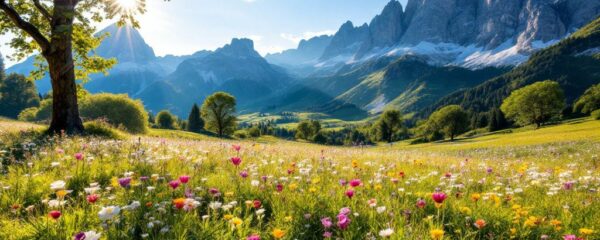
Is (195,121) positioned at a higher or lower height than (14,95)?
lower

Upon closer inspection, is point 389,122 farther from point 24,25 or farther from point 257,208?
point 257,208

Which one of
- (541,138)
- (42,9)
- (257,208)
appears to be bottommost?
(541,138)

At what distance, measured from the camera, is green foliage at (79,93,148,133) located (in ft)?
202

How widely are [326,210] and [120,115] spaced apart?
2640 inches

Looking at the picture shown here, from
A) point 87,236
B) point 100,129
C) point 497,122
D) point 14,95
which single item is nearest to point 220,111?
point 100,129

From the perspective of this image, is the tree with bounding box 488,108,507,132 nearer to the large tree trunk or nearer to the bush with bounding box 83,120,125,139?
the bush with bounding box 83,120,125,139

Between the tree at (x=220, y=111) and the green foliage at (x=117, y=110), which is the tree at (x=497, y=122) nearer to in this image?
the tree at (x=220, y=111)

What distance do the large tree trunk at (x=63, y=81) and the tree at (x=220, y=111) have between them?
2633 inches

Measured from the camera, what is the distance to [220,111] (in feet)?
282

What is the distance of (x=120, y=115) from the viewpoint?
61.9m

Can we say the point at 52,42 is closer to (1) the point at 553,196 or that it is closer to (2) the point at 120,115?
(1) the point at 553,196

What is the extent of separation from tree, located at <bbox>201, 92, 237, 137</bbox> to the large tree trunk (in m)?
66.9

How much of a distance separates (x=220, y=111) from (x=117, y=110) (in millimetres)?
27489

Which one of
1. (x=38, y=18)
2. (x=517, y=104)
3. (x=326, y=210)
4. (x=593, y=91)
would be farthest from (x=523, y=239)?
(x=593, y=91)
